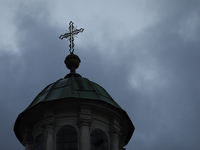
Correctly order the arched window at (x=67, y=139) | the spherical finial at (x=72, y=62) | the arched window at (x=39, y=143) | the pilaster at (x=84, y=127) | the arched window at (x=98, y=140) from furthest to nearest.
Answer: the spherical finial at (x=72, y=62) < the arched window at (x=39, y=143) < the arched window at (x=98, y=140) < the arched window at (x=67, y=139) < the pilaster at (x=84, y=127)

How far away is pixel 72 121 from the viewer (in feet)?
76.5

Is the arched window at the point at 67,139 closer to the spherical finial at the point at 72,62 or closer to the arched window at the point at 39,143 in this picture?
the arched window at the point at 39,143

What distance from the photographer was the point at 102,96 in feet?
82.0

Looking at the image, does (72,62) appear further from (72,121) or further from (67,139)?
(67,139)

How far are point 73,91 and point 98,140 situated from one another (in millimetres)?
3237

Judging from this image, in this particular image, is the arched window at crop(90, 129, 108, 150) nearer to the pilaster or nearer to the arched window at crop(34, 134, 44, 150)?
the pilaster

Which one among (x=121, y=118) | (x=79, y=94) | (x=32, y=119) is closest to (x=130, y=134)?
(x=121, y=118)

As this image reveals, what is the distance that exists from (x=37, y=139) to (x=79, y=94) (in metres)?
3.37

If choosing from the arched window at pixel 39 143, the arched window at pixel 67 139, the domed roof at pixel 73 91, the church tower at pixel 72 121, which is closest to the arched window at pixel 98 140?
the church tower at pixel 72 121

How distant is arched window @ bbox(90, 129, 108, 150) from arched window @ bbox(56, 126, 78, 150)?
902 millimetres

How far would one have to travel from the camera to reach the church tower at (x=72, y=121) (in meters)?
Result: 22.7

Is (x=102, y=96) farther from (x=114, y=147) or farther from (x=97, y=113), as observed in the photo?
(x=114, y=147)

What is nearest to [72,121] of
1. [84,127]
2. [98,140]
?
[84,127]

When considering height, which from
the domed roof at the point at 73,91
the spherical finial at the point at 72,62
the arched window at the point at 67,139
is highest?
the spherical finial at the point at 72,62
